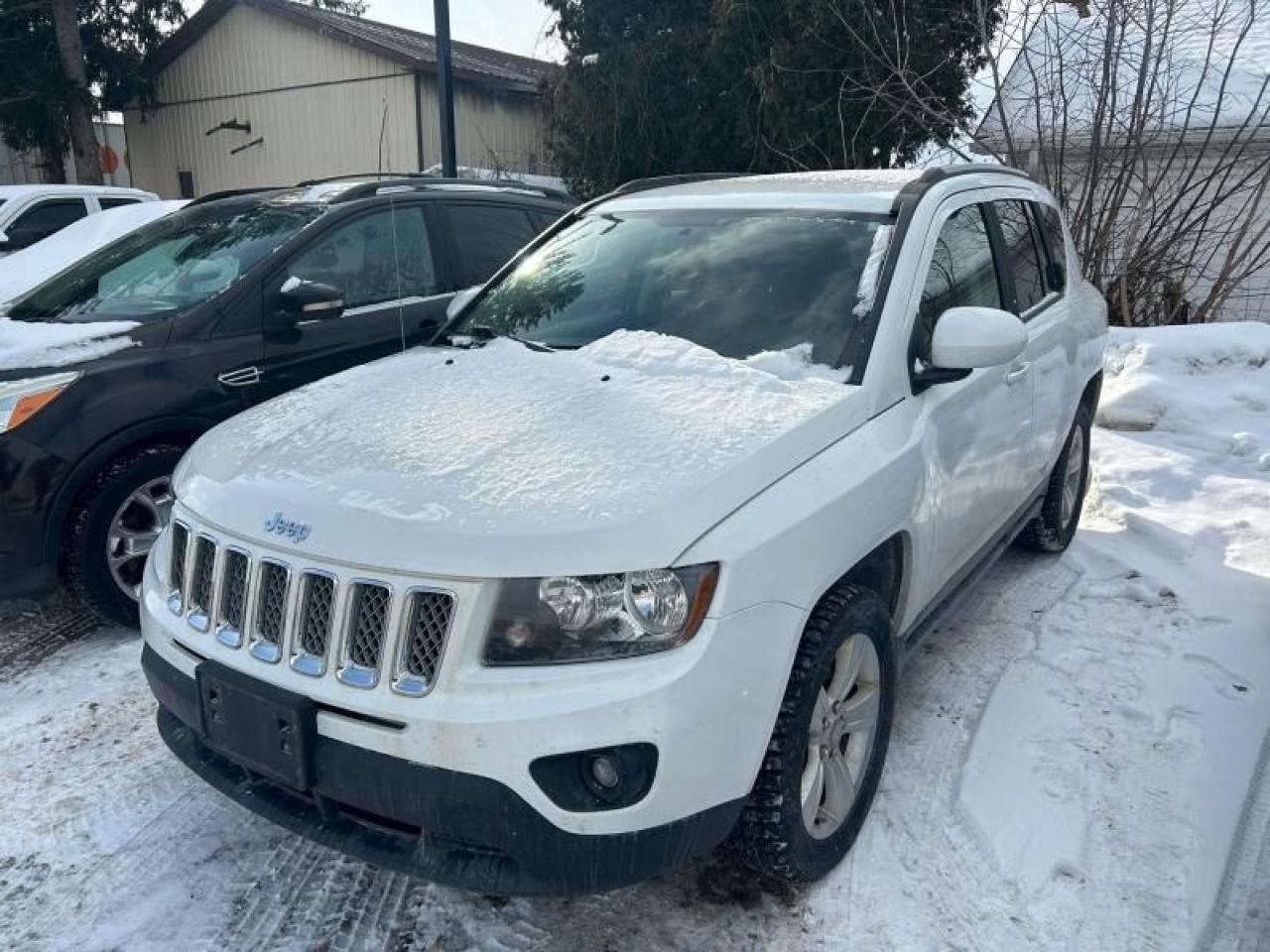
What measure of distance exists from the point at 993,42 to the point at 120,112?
71.0 feet

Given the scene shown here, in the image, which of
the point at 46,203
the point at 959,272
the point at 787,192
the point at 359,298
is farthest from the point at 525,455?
the point at 46,203

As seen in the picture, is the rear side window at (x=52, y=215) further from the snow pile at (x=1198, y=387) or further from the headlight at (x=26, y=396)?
the snow pile at (x=1198, y=387)

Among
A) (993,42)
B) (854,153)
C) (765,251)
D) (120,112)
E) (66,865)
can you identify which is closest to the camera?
(66,865)

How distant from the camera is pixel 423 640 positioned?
6.78 feet

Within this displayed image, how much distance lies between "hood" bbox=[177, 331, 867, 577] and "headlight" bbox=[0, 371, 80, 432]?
120 cm

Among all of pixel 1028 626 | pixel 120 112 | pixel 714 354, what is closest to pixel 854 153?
pixel 1028 626

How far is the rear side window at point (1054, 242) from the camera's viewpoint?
4.47 m

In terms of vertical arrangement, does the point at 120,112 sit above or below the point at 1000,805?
above

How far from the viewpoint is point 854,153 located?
11.9 meters

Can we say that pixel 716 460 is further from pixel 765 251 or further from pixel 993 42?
pixel 993 42

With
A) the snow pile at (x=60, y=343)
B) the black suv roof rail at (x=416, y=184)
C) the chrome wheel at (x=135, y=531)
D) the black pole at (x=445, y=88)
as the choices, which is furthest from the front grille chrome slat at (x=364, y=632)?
the black pole at (x=445, y=88)

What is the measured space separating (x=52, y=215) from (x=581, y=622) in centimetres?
1135

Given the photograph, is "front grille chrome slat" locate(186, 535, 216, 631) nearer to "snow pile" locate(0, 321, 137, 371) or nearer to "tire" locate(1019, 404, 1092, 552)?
"snow pile" locate(0, 321, 137, 371)

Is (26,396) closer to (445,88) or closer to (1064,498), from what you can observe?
(1064,498)
